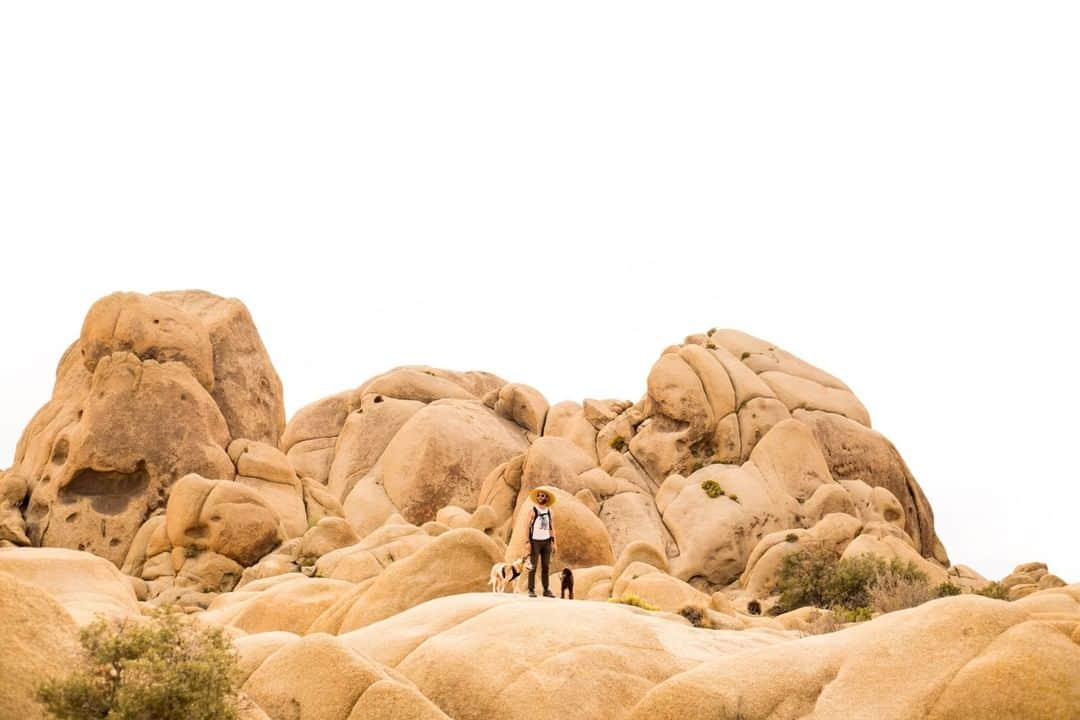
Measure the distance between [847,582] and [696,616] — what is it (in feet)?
63.5

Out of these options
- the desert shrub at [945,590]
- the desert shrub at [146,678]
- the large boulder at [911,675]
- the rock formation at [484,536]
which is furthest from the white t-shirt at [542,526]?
the desert shrub at [945,590]

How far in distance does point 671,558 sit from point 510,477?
28.6 feet

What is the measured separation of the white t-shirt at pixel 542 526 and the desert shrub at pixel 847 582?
16567 mm

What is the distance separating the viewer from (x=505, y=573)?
25562 millimetres

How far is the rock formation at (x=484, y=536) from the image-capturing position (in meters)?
16.0

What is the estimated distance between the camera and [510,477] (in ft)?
186

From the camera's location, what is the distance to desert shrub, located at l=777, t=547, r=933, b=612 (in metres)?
39.9

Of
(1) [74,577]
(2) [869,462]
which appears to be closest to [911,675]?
(1) [74,577]

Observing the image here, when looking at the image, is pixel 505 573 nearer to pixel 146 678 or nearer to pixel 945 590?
pixel 146 678

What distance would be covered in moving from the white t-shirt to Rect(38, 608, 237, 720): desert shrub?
11.8m

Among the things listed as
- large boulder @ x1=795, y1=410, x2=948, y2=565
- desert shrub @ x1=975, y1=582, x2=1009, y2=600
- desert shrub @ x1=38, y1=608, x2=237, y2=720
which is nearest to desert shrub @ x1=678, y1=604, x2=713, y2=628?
desert shrub @ x1=38, y1=608, x2=237, y2=720

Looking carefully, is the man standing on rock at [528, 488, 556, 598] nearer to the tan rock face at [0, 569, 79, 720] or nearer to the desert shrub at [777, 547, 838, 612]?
the tan rock face at [0, 569, 79, 720]

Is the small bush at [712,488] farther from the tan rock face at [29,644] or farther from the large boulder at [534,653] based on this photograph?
the tan rock face at [29,644]

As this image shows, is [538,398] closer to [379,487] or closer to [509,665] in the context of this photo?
[379,487]
